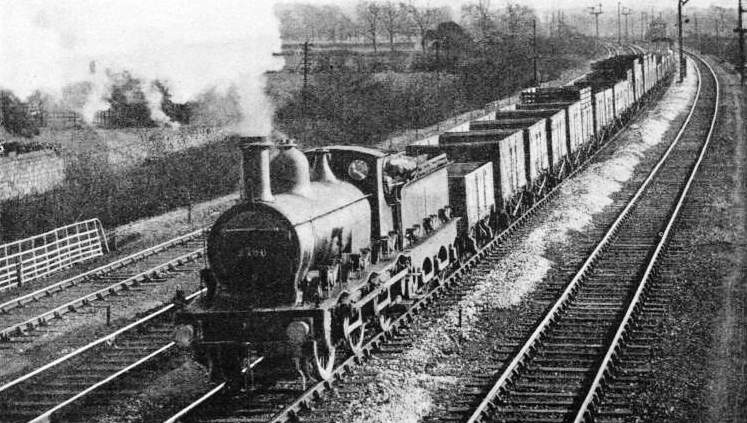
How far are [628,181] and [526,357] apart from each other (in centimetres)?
1609

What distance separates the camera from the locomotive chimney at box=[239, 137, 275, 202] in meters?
9.43

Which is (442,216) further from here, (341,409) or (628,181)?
(628,181)

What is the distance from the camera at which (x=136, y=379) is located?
11219 millimetres

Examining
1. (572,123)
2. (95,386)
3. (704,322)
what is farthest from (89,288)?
(572,123)

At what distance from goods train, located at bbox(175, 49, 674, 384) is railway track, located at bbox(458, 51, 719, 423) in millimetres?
2153

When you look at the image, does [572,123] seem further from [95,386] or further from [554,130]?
[95,386]

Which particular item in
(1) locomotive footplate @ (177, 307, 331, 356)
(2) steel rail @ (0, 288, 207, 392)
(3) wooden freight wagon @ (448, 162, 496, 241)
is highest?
(3) wooden freight wagon @ (448, 162, 496, 241)

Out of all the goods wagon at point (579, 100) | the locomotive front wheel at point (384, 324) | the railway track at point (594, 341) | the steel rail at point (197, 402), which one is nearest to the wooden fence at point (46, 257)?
the steel rail at point (197, 402)

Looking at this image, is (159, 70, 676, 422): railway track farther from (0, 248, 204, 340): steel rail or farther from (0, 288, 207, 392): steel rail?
(0, 248, 204, 340): steel rail

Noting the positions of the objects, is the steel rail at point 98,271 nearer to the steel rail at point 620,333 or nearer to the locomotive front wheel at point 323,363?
the locomotive front wheel at point 323,363

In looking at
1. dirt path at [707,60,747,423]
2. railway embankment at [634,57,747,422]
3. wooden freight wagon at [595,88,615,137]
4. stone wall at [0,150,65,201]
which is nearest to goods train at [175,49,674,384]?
railway embankment at [634,57,747,422]

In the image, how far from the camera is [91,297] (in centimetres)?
1559

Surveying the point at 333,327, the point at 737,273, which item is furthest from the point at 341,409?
the point at 737,273

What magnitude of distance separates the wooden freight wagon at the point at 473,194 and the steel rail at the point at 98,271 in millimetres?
5248
